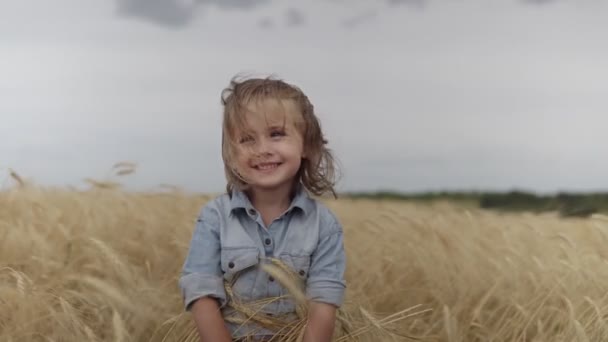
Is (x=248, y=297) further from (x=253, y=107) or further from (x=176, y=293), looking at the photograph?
(x=176, y=293)

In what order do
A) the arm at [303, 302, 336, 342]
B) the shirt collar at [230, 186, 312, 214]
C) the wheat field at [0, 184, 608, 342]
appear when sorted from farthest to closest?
the wheat field at [0, 184, 608, 342] → the shirt collar at [230, 186, 312, 214] → the arm at [303, 302, 336, 342]

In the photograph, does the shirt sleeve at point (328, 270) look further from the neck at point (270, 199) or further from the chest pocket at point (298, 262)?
the neck at point (270, 199)

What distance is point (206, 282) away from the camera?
2053mm

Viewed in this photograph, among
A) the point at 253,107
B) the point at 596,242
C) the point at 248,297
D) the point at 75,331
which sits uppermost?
the point at 253,107

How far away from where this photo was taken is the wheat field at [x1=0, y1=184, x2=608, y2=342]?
2422 mm

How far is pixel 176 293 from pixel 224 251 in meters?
0.95

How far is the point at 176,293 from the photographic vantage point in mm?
2953

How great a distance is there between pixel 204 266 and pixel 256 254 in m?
0.14

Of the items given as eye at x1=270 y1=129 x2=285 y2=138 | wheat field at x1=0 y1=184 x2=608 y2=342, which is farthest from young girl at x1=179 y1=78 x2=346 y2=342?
wheat field at x1=0 y1=184 x2=608 y2=342

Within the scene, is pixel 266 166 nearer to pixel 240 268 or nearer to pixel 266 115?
pixel 266 115

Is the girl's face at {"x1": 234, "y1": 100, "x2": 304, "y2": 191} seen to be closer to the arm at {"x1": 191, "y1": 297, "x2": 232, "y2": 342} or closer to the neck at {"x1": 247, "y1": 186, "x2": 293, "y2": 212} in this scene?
the neck at {"x1": 247, "y1": 186, "x2": 293, "y2": 212}

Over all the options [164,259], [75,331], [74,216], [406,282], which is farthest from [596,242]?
[75,331]

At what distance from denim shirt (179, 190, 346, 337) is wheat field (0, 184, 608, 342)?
19 cm

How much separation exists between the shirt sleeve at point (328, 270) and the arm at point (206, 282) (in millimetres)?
231
